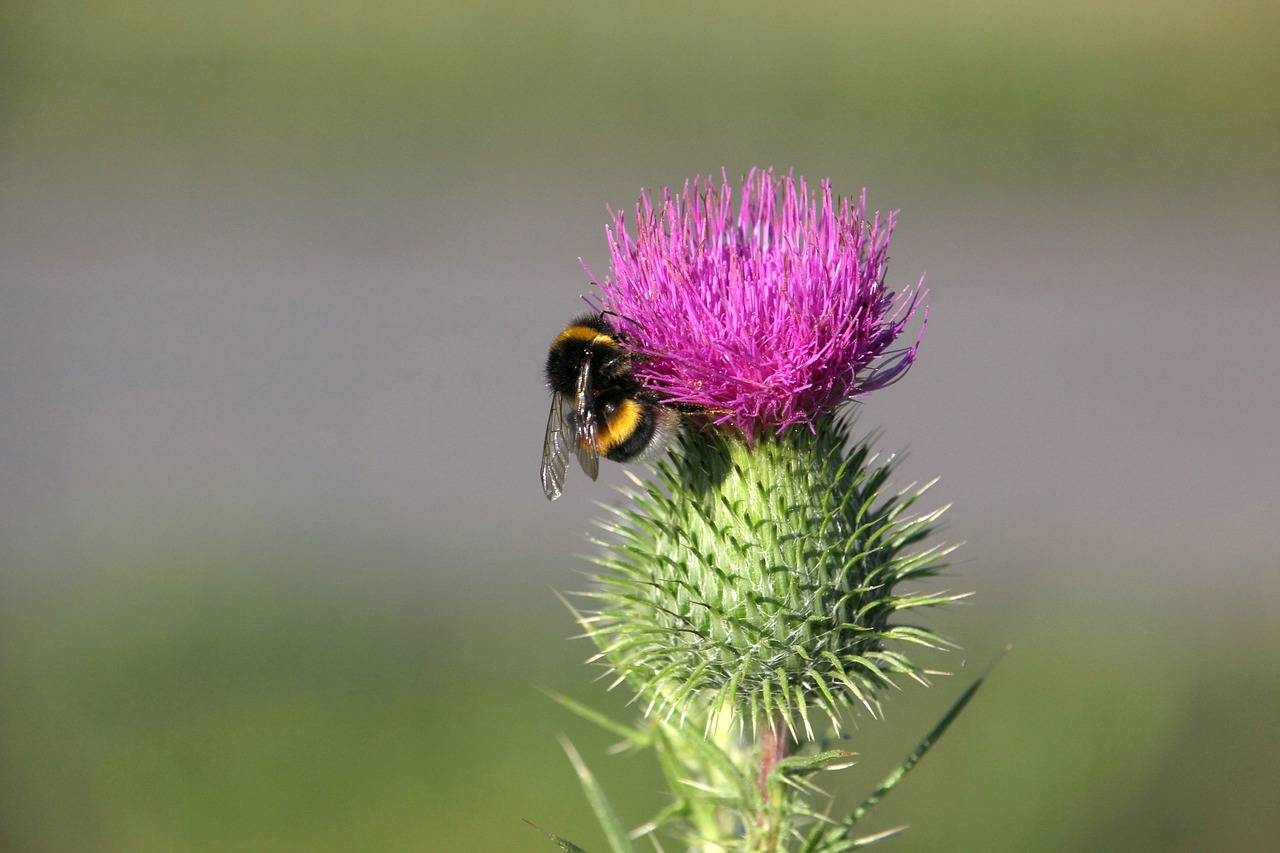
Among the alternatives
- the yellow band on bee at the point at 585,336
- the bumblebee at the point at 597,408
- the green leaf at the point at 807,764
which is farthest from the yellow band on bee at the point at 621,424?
the green leaf at the point at 807,764

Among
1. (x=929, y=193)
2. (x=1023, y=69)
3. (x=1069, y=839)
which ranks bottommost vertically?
(x=1069, y=839)

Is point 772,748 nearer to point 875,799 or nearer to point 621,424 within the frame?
point 875,799

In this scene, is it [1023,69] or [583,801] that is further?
[1023,69]

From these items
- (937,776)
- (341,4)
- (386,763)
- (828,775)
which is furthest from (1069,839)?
(341,4)

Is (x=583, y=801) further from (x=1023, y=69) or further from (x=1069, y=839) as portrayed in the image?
(x=1023, y=69)

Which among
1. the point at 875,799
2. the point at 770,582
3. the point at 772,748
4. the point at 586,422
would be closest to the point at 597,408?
the point at 586,422

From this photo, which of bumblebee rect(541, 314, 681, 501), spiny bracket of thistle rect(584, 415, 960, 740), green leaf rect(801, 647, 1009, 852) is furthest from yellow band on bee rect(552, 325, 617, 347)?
green leaf rect(801, 647, 1009, 852)

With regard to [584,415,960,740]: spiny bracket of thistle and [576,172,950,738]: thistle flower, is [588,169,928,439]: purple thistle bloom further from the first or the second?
[584,415,960,740]: spiny bracket of thistle
